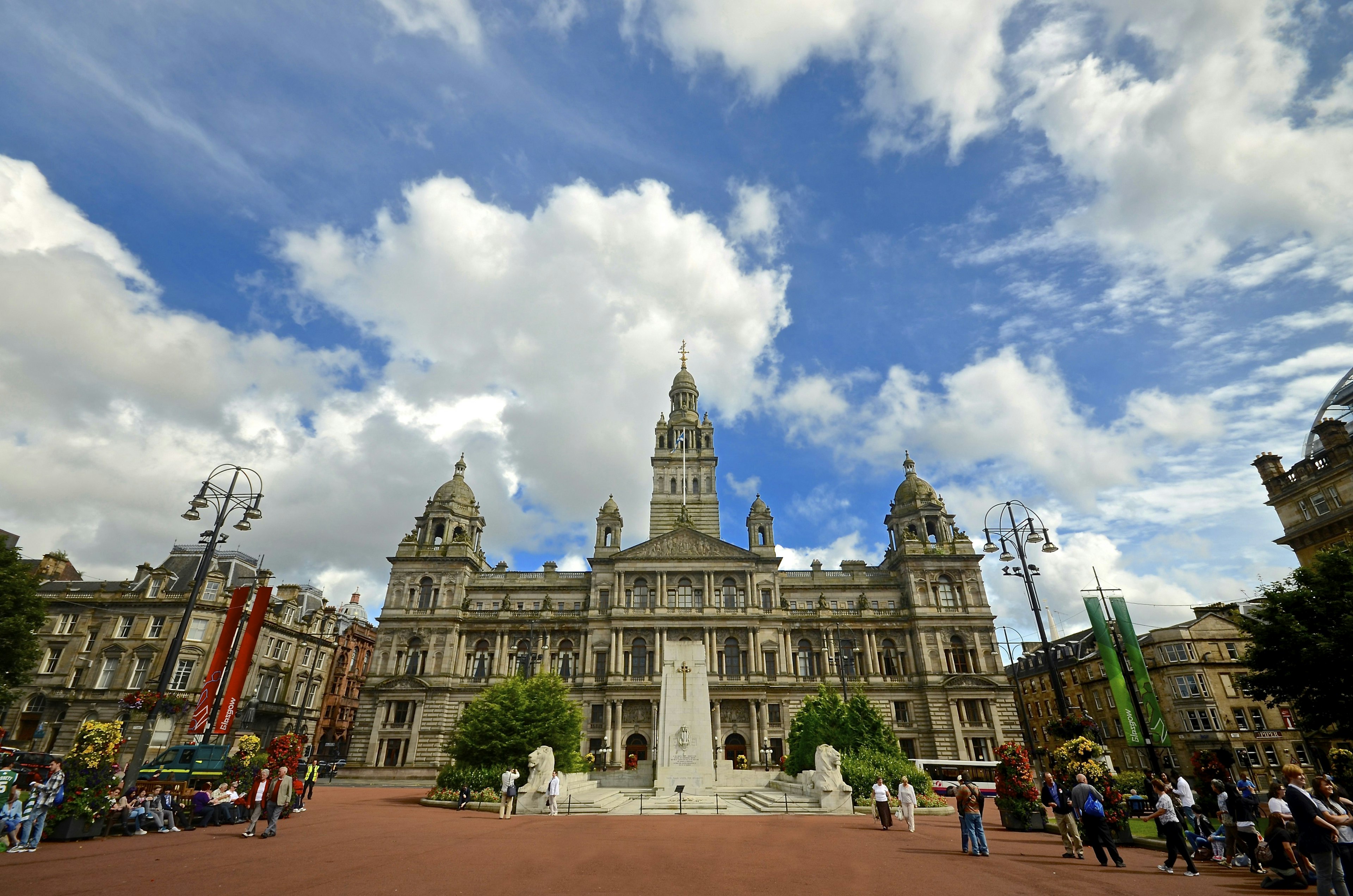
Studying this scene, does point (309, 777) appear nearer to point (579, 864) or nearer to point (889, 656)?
point (579, 864)

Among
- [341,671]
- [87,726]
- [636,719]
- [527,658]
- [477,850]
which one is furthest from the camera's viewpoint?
[341,671]

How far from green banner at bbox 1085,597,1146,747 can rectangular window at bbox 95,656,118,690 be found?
65.1 m

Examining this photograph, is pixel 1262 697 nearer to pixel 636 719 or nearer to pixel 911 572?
pixel 911 572

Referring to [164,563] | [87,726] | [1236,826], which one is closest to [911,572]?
[1236,826]

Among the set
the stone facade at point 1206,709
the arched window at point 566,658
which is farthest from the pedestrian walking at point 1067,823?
the arched window at point 566,658

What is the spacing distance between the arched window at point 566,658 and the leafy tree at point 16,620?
3254 centimetres

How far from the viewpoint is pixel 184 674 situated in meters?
49.2

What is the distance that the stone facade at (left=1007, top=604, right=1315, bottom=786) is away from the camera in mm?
44031

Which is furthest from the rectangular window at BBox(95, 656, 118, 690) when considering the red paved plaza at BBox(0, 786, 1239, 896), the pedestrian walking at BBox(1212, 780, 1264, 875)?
the pedestrian walking at BBox(1212, 780, 1264, 875)

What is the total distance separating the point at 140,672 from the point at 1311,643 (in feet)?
236

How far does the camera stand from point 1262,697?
91.5ft

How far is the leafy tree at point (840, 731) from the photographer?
32719 mm

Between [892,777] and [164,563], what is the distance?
202 ft

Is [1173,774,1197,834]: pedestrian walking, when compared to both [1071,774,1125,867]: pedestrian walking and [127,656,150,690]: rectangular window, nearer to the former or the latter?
[1071,774,1125,867]: pedestrian walking
